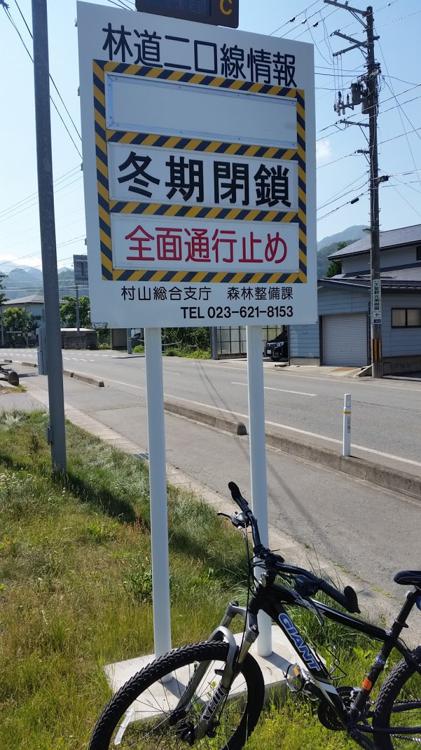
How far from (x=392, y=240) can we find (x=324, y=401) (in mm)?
22513

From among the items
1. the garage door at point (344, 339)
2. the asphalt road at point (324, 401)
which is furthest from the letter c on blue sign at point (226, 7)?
the garage door at point (344, 339)

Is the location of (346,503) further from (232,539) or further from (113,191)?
(113,191)

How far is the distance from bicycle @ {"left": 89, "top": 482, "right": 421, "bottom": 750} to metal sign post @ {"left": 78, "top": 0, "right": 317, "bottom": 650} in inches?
19.5

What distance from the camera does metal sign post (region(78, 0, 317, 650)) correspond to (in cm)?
268

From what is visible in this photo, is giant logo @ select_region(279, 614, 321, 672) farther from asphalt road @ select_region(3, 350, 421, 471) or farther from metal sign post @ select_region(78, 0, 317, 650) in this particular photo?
asphalt road @ select_region(3, 350, 421, 471)

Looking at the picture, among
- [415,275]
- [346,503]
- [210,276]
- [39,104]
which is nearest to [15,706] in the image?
[210,276]

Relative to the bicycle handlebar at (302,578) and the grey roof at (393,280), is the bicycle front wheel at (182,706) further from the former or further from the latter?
the grey roof at (393,280)

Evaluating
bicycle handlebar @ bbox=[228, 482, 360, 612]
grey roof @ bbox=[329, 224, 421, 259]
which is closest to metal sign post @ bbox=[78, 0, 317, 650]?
bicycle handlebar @ bbox=[228, 482, 360, 612]

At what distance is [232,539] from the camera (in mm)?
5000

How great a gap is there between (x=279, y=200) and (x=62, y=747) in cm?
265

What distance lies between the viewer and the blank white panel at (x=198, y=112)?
2.70 meters

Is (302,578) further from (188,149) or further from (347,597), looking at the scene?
(188,149)

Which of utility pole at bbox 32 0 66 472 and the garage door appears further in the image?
the garage door

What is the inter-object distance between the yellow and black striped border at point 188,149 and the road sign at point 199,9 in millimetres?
345
